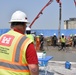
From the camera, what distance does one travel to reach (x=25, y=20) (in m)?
3.31

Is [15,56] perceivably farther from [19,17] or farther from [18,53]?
[19,17]

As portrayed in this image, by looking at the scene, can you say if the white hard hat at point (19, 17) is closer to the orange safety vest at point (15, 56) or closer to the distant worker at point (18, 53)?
the distant worker at point (18, 53)

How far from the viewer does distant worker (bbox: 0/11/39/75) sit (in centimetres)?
315

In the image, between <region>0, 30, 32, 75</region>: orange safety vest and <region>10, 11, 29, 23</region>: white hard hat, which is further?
<region>10, 11, 29, 23</region>: white hard hat

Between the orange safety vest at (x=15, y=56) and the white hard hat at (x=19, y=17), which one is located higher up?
the white hard hat at (x=19, y=17)

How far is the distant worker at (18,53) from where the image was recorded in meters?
3.15

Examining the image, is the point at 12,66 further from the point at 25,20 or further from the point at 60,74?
the point at 60,74

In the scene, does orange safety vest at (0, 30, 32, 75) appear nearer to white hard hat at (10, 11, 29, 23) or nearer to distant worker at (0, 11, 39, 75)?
distant worker at (0, 11, 39, 75)

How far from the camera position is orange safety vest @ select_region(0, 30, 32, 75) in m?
3.18

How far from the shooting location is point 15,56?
3.20m

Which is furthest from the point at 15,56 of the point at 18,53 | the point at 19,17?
the point at 19,17

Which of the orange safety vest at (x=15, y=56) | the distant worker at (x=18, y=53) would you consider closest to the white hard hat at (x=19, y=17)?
the distant worker at (x=18, y=53)

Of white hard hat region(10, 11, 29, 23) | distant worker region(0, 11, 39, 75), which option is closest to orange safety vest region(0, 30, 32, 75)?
distant worker region(0, 11, 39, 75)

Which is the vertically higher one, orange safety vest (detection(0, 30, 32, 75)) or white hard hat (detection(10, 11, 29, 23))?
white hard hat (detection(10, 11, 29, 23))
